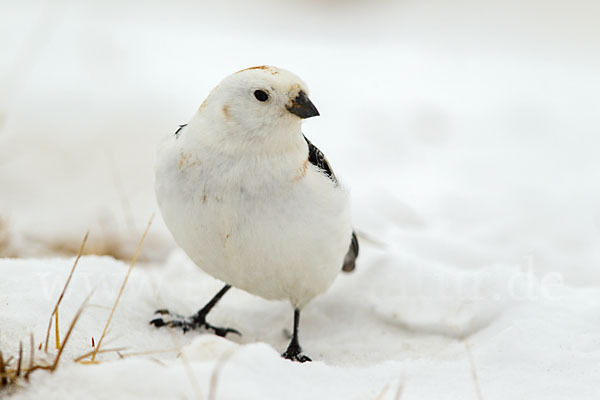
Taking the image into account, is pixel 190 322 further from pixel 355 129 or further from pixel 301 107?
pixel 355 129

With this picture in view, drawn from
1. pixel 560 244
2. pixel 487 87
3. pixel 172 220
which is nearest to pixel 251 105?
pixel 172 220

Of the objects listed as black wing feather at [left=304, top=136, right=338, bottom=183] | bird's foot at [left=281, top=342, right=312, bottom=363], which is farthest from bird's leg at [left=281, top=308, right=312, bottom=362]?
black wing feather at [left=304, top=136, right=338, bottom=183]

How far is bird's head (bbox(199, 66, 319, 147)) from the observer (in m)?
2.61

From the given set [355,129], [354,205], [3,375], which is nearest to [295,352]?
[3,375]

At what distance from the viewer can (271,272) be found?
9.05 ft

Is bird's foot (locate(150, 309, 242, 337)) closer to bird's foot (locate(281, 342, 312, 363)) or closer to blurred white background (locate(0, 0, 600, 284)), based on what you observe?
bird's foot (locate(281, 342, 312, 363))

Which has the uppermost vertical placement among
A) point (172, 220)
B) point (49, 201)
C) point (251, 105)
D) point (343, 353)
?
point (251, 105)

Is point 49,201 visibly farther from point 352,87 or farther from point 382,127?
point 352,87

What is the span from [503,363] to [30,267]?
6.39 ft

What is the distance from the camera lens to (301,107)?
8.54ft

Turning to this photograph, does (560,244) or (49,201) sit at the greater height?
(560,244)

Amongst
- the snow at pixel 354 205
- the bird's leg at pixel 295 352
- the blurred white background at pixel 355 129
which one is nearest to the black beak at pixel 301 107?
the snow at pixel 354 205

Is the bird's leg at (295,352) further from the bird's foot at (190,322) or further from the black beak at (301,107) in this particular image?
the black beak at (301,107)

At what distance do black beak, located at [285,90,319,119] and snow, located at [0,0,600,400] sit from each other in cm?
88
